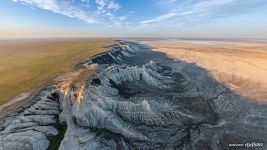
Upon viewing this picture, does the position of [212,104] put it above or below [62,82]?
below

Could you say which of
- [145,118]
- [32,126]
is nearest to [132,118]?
[145,118]

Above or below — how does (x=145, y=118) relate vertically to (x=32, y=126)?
below

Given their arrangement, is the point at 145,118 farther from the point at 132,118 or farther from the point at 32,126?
the point at 32,126

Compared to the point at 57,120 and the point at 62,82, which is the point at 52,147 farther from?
the point at 62,82

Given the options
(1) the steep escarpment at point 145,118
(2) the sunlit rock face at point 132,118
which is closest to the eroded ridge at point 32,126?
(1) the steep escarpment at point 145,118

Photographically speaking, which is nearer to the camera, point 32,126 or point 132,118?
point 32,126

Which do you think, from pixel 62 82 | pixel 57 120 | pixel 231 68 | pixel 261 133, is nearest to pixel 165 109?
pixel 261 133

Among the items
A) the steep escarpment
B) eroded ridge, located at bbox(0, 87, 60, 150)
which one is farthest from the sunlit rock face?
eroded ridge, located at bbox(0, 87, 60, 150)

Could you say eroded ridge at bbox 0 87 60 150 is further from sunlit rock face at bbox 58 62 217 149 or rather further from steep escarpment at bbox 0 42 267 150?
sunlit rock face at bbox 58 62 217 149
